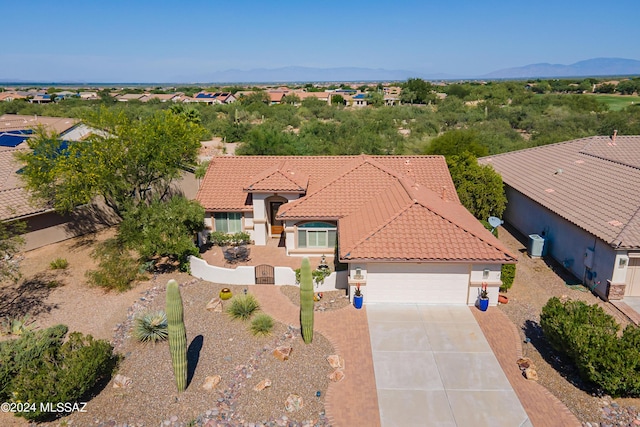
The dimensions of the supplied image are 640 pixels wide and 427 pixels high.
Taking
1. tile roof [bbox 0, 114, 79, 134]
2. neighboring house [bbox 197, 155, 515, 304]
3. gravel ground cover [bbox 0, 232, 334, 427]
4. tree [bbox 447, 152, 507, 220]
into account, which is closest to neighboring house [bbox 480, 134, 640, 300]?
tree [bbox 447, 152, 507, 220]

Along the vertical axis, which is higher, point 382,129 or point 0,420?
point 382,129

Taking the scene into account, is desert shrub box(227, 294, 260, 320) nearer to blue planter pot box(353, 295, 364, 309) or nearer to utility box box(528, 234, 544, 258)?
→ blue planter pot box(353, 295, 364, 309)

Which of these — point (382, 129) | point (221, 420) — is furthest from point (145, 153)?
point (382, 129)

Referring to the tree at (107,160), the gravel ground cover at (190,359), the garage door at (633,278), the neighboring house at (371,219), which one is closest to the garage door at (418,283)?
the neighboring house at (371,219)

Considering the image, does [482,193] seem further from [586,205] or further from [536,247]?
[586,205]

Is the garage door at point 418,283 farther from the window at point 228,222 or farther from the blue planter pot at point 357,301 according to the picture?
the window at point 228,222

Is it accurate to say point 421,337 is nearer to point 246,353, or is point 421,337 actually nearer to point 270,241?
point 246,353
